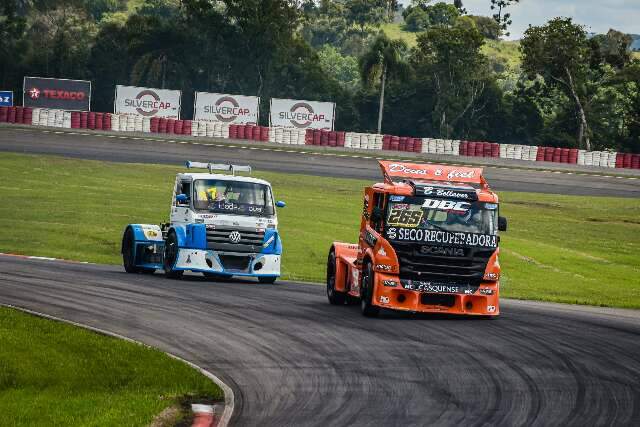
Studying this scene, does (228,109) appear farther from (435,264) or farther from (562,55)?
(435,264)

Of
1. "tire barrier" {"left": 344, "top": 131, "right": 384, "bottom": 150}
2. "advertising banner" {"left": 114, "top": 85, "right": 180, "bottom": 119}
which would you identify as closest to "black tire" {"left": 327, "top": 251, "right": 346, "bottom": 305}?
"tire barrier" {"left": 344, "top": 131, "right": 384, "bottom": 150}

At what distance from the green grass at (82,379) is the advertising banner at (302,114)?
6714 cm

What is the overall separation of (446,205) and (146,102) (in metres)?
66.2

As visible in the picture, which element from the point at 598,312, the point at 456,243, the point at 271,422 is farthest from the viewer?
the point at 598,312

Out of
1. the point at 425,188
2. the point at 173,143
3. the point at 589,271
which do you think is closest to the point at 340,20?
the point at 173,143

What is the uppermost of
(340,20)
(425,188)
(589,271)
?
(340,20)

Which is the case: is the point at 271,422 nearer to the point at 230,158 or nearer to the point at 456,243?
the point at 456,243

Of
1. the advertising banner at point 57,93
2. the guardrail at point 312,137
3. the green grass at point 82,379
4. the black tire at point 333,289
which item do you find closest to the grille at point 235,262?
the black tire at point 333,289

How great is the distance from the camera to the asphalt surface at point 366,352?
40.7ft

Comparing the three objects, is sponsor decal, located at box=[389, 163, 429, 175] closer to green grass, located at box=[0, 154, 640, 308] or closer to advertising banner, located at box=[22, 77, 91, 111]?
green grass, located at box=[0, 154, 640, 308]

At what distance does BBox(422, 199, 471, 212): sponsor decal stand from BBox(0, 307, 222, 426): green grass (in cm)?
652

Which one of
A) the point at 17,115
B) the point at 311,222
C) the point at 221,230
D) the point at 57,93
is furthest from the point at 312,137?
the point at 221,230

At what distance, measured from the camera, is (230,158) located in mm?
63438

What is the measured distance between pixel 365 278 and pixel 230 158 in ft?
143
